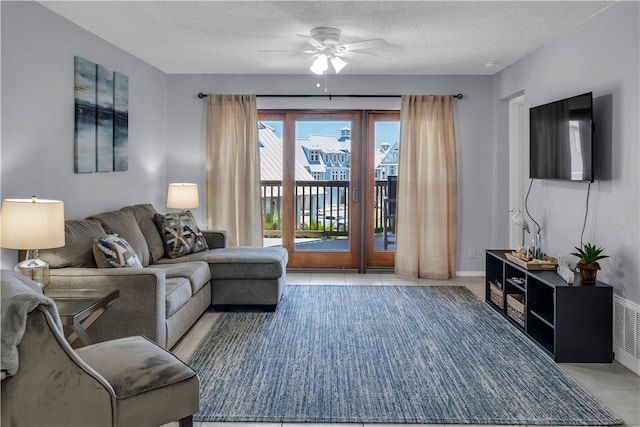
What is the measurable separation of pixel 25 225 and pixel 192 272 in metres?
1.46

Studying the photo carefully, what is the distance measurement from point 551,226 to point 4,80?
14.3 feet

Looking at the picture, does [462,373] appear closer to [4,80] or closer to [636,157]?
[636,157]

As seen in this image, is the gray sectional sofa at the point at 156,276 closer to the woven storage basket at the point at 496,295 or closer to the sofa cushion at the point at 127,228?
the sofa cushion at the point at 127,228

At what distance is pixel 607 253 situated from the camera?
147 inches

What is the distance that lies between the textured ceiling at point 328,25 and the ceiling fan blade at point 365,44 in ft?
0.30

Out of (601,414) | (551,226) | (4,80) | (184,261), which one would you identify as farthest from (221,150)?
(601,414)

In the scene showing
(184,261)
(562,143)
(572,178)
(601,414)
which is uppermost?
(562,143)

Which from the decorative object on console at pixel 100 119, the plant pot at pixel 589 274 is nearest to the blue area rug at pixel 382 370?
the plant pot at pixel 589 274

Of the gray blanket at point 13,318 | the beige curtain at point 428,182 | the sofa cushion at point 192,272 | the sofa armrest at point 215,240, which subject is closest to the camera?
the gray blanket at point 13,318

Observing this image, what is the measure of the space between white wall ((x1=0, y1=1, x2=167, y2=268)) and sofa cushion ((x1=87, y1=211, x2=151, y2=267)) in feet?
0.70

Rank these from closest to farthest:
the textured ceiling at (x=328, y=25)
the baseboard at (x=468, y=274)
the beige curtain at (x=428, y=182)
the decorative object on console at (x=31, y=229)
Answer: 1. the decorative object on console at (x=31, y=229)
2. the textured ceiling at (x=328, y=25)
3. the beige curtain at (x=428, y=182)
4. the baseboard at (x=468, y=274)

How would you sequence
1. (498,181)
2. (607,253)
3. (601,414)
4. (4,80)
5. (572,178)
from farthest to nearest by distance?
(498,181)
(572,178)
(607,253)
(4,80)
(601,414)

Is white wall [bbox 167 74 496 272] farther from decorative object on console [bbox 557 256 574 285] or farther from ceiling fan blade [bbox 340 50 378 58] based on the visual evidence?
decorative object on console [bbox 557 256 574 285]

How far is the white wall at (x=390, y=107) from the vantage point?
6383 mm
